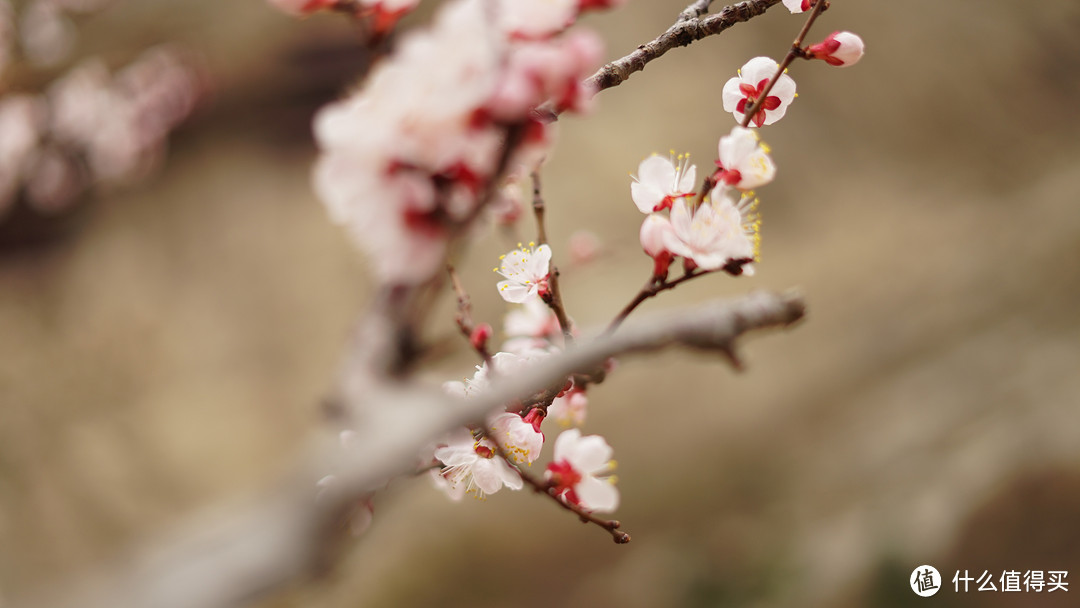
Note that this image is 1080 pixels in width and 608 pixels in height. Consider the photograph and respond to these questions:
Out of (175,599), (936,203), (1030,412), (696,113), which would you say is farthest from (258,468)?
(936,203)

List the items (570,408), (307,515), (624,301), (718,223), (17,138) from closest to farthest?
1. (307,515)
2. (718,223)
3. (570,408)
4. (624,301)
5. (17,138)

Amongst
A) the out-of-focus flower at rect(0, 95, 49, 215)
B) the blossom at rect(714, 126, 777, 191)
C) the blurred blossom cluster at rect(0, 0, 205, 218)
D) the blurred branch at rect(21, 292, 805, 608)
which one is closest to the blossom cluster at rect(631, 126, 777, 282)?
the blossom at rect(714, 126, 777, 191)

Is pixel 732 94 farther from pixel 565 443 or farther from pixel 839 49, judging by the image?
pixel 565 443

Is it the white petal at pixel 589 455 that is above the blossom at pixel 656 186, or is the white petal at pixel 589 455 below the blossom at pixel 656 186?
below

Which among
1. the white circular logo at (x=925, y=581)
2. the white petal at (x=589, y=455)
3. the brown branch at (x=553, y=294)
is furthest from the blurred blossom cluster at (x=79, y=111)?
the white circular logo at (x=925, y=581)

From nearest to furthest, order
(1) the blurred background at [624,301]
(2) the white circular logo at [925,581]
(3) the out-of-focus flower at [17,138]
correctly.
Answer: (2) the white circular logo at [925,581]
(1) the blurred background at [624,301]
(3) the out-of-focus flower at [17,138]

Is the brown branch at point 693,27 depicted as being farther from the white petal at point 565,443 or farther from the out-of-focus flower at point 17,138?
the out-of-focus flower at point 17,138

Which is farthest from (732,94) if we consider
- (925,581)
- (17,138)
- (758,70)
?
(17,138)
